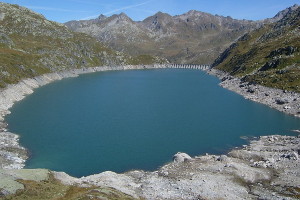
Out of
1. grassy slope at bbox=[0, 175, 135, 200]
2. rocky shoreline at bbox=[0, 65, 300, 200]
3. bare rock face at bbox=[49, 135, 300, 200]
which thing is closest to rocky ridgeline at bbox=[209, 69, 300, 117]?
rocky shoreline at bbox=[0, 65, 300, 200]

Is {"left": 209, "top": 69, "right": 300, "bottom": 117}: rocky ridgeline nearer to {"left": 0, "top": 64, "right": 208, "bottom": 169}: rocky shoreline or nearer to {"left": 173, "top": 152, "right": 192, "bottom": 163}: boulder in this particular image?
{"left": 173, "top": 152, "right": 192, "bottom": 163}: boulder

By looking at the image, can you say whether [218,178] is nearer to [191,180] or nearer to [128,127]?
[191,180]

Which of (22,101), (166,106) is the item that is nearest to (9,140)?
(22,101)

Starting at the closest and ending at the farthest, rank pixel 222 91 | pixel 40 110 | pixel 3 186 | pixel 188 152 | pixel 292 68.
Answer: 1. pixel 3 186
2. pixel 188 152
3. pixel 40 110
4. pixel 292 68
5. pixel 222 91

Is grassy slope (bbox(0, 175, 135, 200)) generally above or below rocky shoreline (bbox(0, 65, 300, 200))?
above

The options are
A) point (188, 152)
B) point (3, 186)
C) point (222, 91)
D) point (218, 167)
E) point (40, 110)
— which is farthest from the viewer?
point (222, 91)

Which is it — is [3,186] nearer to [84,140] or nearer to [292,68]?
[84,140]

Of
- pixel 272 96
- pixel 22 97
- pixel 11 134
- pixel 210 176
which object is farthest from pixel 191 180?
pixel 22 97
